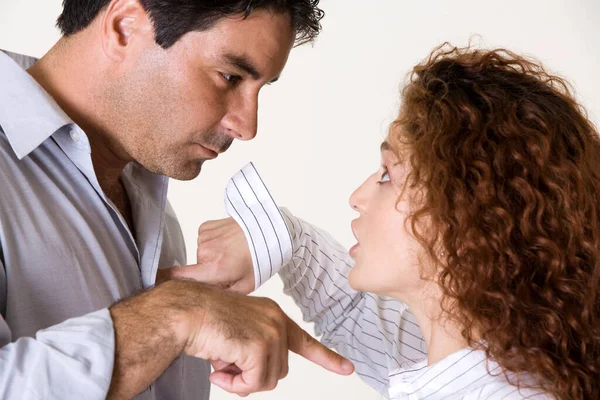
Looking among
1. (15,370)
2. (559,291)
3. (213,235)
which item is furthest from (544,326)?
(15,370)

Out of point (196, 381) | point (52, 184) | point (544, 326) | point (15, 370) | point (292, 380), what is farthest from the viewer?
point (292, 380)

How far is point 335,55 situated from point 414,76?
144 centimetres

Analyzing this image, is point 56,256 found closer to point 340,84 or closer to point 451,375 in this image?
point 451,375

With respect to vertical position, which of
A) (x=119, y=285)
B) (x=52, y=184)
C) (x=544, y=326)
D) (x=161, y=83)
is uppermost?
(x=161, y=83)

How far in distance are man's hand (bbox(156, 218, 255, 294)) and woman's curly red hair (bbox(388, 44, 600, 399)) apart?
0.42 m

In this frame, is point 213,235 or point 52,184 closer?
point 52,184

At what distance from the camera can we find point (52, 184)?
157 cm

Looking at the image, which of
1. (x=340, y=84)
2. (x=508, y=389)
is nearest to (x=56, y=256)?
(x=508, y=389)

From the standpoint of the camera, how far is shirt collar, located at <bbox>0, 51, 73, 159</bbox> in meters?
1.52

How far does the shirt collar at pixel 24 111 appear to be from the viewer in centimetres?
152

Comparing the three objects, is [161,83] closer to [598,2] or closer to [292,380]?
[292,380]

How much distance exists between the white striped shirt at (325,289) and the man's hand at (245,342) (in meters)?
0.31

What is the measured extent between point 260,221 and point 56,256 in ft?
1.58

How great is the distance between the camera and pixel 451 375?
1472 millimetres
